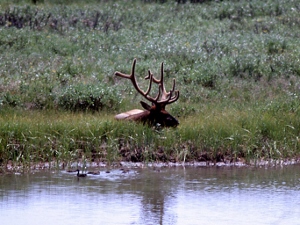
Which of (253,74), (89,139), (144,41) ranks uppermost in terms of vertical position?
(144,41)

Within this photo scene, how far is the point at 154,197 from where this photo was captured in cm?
883

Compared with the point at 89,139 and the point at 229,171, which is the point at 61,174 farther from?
the point at 229,171

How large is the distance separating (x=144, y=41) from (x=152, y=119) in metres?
8.17

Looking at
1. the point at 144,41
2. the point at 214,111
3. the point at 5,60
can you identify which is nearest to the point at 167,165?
the point at 214,111

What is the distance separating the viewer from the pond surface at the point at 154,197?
7.96 m

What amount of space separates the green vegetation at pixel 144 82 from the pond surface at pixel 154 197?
0.70m

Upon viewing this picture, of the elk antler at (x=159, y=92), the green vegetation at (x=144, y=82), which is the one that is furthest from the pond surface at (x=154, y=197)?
the elk antler at (x=159, y=92)

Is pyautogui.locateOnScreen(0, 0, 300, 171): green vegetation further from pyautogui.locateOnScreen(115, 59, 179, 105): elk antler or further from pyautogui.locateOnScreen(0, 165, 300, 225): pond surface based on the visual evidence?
pyautogui.locateOnScreen(0, 165, 300, 225): pond surface

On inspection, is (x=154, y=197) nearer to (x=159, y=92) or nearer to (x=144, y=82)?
(x=159, y=92)

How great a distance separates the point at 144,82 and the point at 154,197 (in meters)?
6.57

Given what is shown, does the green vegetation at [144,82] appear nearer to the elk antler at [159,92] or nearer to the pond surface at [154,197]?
the elk antler at [159,92]

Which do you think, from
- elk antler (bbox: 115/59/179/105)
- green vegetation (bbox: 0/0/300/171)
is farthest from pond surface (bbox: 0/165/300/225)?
elk antler (bbox: 115/59/179/105)

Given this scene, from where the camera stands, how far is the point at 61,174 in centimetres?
996

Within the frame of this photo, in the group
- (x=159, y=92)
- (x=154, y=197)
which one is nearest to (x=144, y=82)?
(x=159, y=92)
